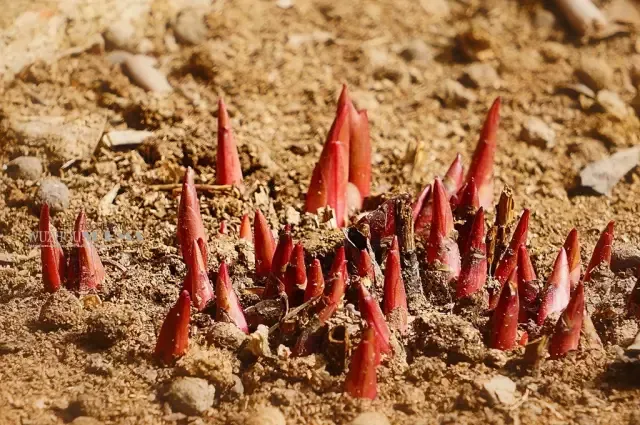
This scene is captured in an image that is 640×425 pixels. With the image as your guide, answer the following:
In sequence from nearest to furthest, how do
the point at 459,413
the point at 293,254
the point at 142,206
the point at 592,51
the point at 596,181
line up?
the point at 459,413, the point at 293,254, the point at 142,206, the point at 596,181, the point at 592,51


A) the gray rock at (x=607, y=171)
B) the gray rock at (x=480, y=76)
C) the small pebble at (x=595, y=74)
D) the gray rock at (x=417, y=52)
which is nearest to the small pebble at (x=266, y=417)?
the gray rock at (x=607, y=171)

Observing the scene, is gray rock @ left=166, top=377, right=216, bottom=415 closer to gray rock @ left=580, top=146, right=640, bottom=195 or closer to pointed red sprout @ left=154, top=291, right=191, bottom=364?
pointed red sprout @ left=154, top=291, right=191, bottom=364


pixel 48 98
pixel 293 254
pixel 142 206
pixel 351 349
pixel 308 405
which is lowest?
pixel 308 405

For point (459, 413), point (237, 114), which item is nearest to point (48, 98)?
point (237, 114)

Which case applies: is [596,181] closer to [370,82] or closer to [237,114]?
[370,82]

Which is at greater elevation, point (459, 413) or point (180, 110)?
point (180, 110)

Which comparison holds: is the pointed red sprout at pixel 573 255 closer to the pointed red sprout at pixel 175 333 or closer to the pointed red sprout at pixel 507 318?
the pointed red sprout at pixel 507 318

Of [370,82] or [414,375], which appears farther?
[370,82]
